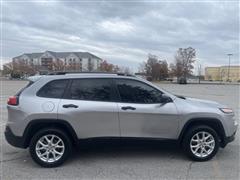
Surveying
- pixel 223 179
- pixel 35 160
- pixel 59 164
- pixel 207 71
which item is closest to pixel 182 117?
pixel 223 179

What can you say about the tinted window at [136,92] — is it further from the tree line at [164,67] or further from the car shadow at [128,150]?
the tree line at [164,67]

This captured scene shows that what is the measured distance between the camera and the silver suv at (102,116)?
443 centimetres

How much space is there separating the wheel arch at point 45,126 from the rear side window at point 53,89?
462 millimetres

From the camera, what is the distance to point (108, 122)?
14.9ft

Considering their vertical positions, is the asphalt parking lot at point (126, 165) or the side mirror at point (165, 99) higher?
the side mirror at point (165, 99)

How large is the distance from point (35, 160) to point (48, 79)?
1.48m

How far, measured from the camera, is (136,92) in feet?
15.6

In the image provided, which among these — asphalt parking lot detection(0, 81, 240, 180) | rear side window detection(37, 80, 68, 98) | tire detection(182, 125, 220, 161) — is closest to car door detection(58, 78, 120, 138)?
rear side window detection(37, 80, 68, 98)

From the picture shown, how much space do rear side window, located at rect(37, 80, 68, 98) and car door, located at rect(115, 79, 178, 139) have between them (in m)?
1.05

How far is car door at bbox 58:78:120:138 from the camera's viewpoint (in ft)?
14.6

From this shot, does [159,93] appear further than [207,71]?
No

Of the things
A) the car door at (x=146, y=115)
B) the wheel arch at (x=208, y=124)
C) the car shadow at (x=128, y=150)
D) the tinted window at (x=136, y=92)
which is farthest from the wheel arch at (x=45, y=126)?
the wheel arch at (x=208, y=124)

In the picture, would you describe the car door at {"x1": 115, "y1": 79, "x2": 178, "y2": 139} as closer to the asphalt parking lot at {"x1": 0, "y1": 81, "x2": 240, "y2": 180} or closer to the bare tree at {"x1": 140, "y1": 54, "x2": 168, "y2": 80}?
the asphalt parking lot at {"x1": 0, "y1": 81, "x2": 240, "y2": 180}

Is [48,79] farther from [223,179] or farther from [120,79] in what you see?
[223,179]
